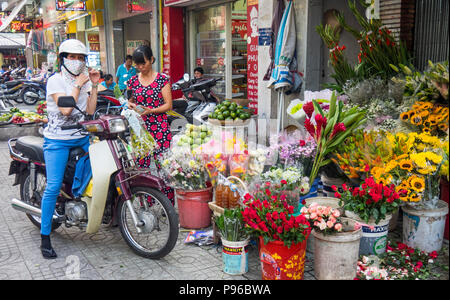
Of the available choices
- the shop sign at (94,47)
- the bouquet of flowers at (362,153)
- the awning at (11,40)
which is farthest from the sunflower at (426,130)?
the awning at (11,40)

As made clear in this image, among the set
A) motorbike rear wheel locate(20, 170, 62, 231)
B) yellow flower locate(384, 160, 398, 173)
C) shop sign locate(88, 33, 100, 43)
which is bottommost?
motorbike rear wheel locate(20, 170, 62, 231)

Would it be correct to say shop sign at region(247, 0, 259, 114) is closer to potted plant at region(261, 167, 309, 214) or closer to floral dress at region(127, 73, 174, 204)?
floral dress at region(127, 73, 174, 204)

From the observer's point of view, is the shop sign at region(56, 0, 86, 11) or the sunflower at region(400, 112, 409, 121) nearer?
the sunflower at region(400, 112, 409, 121)

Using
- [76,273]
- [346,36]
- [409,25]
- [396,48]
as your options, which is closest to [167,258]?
[76,273]

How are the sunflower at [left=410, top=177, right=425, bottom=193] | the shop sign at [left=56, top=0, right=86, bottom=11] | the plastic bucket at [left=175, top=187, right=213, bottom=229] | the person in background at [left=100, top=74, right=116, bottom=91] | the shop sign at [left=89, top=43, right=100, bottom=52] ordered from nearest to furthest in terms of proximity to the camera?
1. the sunflower at [left=410, top=177, right=425, bottom=193]
2. the plastic bucket at [left=175, top=187, right=213, bottom=229]
3. the person in background at [left=100, top=74, right=116, bottom=91]
4. the shop sign at [left=56, top=0, right=86, bottom=11]
5. the shop sign at [left=89, top=43, right=100, bottom=52]

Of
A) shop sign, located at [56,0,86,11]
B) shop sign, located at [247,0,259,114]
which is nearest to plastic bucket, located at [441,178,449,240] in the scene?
shop sign, located at [247,0,259,114]

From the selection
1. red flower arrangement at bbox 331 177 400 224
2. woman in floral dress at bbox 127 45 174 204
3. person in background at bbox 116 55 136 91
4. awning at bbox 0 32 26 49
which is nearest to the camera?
red flower arrangement at bbox 331 177 400 224

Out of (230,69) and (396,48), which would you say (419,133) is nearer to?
(396,48)

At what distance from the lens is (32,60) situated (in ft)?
117

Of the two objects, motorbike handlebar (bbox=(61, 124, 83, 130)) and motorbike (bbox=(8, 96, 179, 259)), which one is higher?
motorbike handlebar (bbox=(61, 124, 83, 130))

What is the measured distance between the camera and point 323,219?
10.9 ft

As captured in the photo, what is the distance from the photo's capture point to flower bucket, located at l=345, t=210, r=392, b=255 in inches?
143

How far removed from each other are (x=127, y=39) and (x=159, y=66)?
174 inches

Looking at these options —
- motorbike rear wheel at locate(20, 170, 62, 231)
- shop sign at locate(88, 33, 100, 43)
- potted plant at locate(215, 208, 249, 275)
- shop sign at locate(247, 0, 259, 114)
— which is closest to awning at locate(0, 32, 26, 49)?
shop sign at locate(88, 33, 100, 43)
